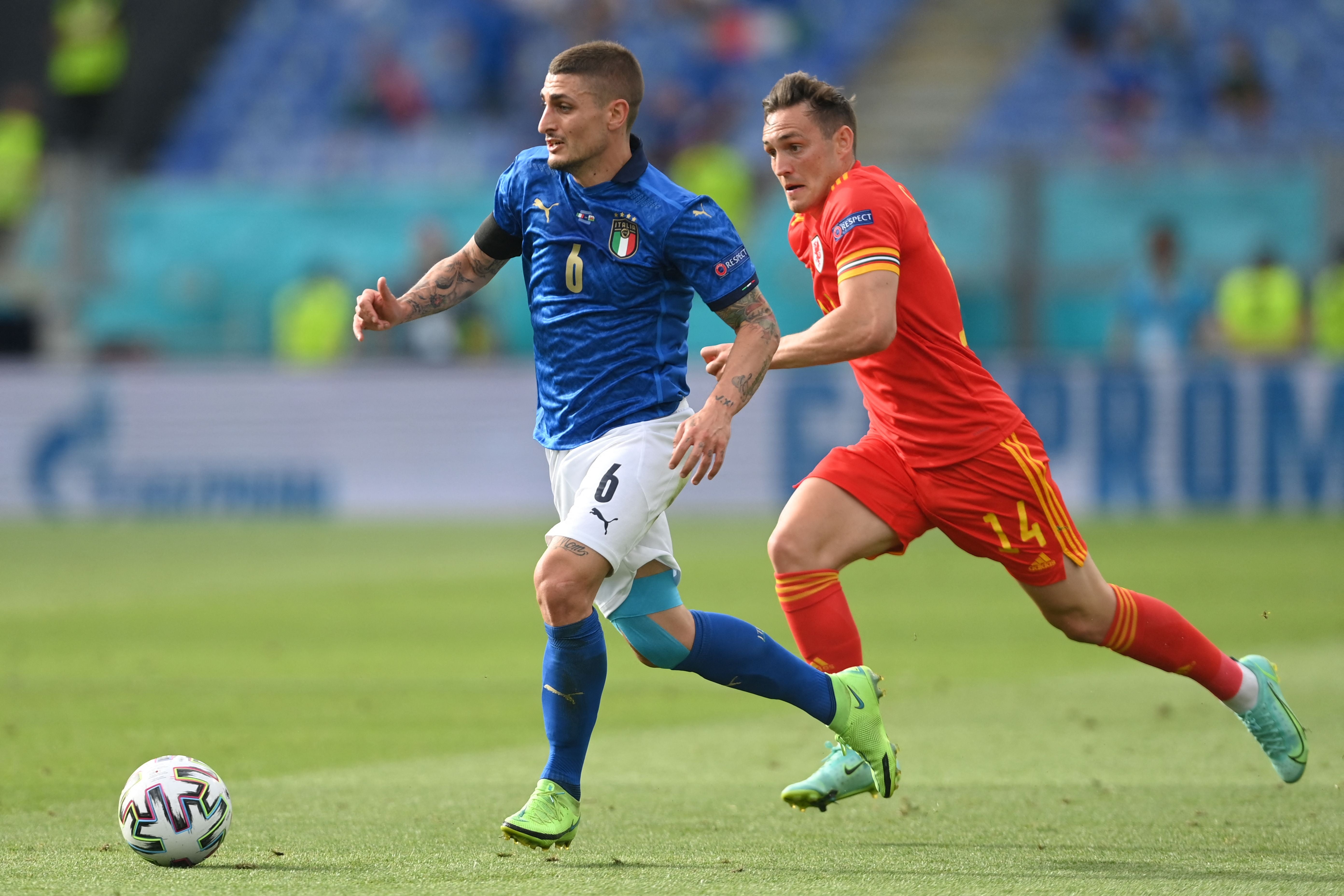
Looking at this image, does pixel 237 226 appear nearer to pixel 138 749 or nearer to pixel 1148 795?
A: pixel 138 749

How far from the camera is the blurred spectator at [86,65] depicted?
24656 mm

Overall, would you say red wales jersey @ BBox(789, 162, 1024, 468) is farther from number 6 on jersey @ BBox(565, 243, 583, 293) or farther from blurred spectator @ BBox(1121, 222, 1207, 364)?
blurred spectator @ BBox(1121, 222, 1207, 364)

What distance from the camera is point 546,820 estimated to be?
15.6ft

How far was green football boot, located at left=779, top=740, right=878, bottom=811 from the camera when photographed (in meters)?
5.29

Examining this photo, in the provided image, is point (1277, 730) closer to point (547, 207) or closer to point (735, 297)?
point (735, 297)

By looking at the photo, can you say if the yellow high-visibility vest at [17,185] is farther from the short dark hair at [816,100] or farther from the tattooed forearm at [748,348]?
the tattooed forearm at [748,348]

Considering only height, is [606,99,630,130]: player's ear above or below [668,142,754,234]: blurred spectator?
below

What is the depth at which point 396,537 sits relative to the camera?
51.8 ft

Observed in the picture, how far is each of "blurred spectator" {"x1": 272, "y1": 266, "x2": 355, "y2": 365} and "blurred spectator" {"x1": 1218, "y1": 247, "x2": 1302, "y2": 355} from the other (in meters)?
8.84

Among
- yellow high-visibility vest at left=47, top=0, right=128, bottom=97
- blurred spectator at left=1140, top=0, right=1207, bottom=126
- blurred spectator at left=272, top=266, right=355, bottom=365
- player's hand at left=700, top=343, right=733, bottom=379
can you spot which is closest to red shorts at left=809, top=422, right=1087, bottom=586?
player's hand at left=700, top=343, right=733, bottom=379

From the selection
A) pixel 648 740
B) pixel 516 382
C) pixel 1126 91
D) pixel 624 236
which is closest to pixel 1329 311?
pixel 1126 91

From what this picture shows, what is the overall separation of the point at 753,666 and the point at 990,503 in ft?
3.11

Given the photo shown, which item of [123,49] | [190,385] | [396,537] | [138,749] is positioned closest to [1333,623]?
[138,749]

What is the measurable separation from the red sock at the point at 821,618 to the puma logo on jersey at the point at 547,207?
1323mm
